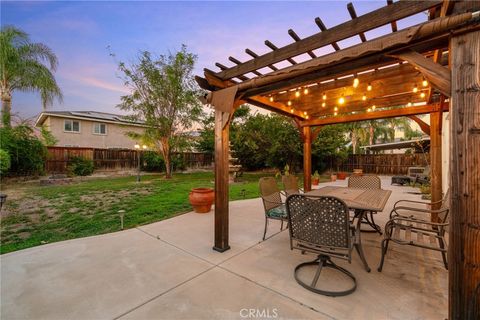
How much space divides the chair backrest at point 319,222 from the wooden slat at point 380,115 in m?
4.27

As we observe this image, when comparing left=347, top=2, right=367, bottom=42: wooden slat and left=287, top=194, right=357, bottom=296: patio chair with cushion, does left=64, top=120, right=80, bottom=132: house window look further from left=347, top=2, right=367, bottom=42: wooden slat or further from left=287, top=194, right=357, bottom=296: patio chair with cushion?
left=347, top=2, right=367, bottom=42: wooden slat

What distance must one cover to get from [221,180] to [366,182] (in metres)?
3.53

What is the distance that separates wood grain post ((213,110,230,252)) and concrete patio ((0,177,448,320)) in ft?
0.77

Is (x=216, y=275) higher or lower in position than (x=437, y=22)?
lower

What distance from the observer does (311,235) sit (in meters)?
2.15

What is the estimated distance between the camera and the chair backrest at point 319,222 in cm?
197

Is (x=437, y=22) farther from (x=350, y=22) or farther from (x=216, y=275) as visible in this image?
(x=216, y=275)

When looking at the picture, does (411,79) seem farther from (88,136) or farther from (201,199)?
(88,136)

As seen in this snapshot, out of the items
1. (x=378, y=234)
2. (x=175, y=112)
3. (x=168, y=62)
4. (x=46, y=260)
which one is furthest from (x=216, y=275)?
(x=168, y=62)

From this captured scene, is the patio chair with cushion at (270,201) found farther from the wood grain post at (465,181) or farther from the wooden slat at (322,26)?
the wooden slat at (322,26)

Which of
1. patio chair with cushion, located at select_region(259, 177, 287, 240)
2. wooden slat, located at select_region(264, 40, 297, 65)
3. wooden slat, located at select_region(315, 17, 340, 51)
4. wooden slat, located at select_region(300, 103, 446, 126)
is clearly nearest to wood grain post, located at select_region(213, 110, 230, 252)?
patio chair with cushion, located at select_region(259, 177, 287, 240)

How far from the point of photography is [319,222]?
6.80 feet

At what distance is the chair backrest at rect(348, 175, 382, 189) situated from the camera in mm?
4457

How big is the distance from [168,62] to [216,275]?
491 inches
